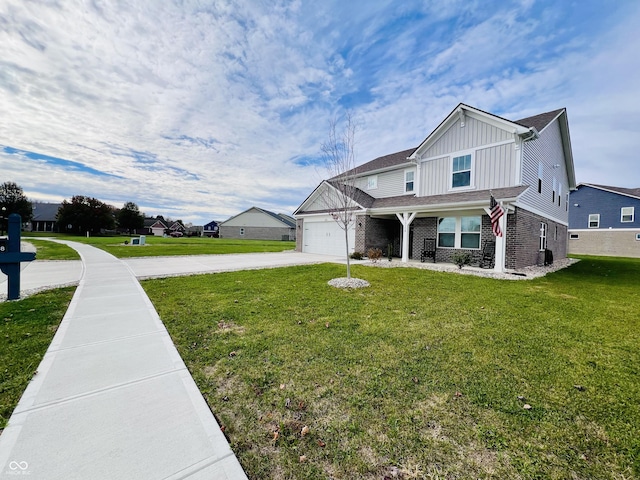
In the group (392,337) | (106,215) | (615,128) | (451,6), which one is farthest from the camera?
(106,215)

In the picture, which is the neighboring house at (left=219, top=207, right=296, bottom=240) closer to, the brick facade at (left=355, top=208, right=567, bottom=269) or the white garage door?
the white garage door

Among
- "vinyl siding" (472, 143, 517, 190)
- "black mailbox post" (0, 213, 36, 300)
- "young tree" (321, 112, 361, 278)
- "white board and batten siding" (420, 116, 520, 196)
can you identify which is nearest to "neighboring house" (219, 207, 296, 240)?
"white board and batten siding" (420, 116, 520, 196)

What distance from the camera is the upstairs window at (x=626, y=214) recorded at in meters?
24.8

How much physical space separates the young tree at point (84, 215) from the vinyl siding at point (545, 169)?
6354cm

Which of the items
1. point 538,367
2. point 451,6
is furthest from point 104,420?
point 451,6

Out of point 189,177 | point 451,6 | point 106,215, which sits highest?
point 451,6

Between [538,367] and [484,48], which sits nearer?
[538,367]

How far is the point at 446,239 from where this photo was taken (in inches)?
550

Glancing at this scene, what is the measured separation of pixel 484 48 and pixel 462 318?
11.8 meters

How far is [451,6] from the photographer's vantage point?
9789mm

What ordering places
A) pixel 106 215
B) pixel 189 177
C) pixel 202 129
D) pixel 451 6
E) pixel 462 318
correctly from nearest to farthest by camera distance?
1. pixel 462 318
2. pixel 451 6
3. pixel 202 129
4. pixel 189 177
5. pixel 106 215

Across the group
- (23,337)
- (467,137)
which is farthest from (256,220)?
(23,337)

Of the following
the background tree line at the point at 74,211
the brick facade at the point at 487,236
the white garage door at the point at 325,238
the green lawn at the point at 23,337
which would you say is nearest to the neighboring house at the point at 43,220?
the background tree line at the point at 74,211

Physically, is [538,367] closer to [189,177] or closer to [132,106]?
[132,106]
